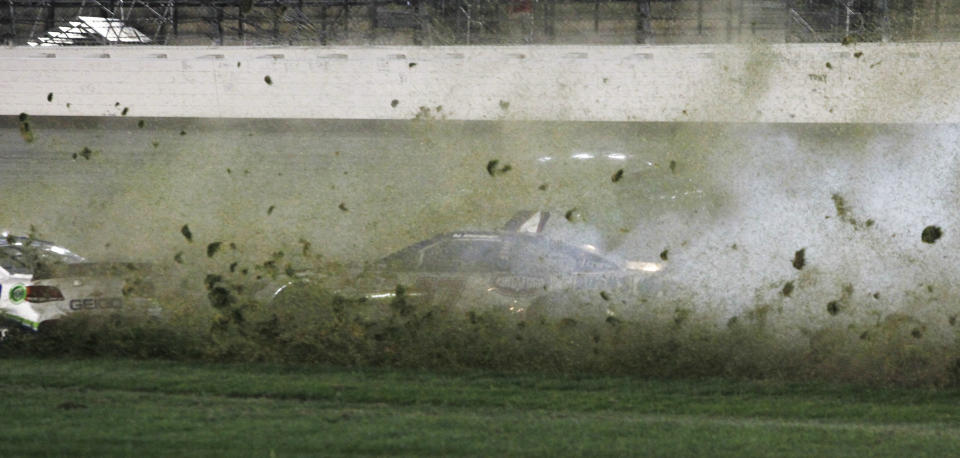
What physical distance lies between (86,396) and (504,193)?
4.24 metres

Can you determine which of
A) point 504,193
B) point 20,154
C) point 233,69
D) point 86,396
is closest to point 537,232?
point 504,193

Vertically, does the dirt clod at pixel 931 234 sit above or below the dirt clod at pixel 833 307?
above

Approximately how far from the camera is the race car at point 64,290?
826 centimetres

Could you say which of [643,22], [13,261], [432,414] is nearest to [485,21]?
[643,22]

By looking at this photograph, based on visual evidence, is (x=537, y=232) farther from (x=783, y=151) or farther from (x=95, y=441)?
(x=95, y=441)

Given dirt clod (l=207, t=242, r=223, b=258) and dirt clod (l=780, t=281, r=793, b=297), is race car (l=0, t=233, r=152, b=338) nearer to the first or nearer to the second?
dirt clod (l=207, t=242, r=223, b=258)

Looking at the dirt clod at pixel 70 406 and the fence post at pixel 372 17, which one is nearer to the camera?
the dirt clod at pixel 70 406

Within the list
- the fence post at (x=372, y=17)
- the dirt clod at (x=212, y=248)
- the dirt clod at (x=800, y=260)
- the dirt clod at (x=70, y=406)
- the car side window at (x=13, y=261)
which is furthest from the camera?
the fence post at (x=372, y=17)

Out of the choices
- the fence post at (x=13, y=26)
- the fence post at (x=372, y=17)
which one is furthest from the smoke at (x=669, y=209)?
the fence post at (x=13, y=26)

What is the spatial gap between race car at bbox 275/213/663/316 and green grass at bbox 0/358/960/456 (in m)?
0.71

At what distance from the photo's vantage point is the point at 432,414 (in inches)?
239

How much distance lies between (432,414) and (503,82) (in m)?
7.37

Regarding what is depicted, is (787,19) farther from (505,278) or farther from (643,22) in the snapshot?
(505,278)

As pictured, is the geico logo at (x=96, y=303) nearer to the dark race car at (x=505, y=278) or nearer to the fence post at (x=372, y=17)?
the dark race car at (x=505, y=278)
